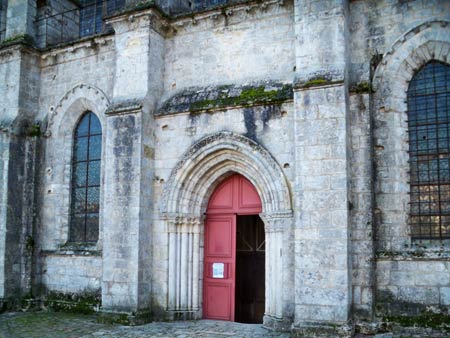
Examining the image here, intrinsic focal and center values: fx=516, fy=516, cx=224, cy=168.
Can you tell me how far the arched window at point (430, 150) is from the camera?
7.94 meters

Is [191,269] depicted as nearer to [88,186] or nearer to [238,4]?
[88,186]

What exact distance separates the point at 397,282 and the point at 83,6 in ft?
32.7

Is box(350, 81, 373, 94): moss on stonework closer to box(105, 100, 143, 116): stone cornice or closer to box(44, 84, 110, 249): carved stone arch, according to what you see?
box(105, 100, 143, 116): stone cornice

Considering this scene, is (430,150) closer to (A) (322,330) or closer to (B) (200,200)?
(A) (322,330)

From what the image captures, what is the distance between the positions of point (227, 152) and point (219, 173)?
50cm

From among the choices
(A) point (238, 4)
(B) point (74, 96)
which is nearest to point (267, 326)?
(A) point (238, 4)

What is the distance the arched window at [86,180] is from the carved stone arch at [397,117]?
19.4 feet

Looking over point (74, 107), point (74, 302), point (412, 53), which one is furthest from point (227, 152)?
point (74, 302)

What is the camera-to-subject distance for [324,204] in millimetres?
7895

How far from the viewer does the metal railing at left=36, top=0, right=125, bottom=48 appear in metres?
12.0

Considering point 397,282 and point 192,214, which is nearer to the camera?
point 397,282

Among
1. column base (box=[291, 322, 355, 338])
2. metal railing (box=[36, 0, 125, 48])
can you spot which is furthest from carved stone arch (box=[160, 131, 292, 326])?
metal railing (box=[36, 0, 125, 48])

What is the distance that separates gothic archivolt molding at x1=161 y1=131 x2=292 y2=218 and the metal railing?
447 centimetres

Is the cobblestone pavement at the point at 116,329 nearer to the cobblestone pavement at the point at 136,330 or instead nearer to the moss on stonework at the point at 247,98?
the cobblestone pavement at the point at 136,330
